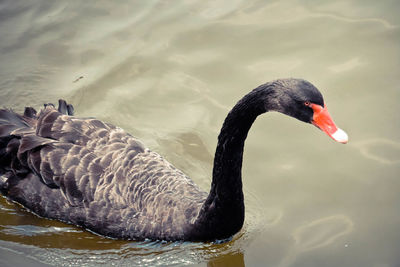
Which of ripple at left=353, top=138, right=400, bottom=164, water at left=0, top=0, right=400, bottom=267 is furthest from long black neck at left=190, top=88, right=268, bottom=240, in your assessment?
ripple at left=353, top=138, right=400, bottom=164

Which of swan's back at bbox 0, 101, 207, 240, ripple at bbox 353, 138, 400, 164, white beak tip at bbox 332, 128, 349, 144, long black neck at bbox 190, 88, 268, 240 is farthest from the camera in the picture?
ripple at bbox 353, 138, 400, 164

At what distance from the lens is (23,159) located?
5.69 m

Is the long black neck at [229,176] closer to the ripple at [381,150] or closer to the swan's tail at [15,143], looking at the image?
the swan's tail at [15,143]

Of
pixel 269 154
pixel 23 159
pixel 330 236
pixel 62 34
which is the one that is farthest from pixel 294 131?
pixel 62 34

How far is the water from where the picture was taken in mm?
5316

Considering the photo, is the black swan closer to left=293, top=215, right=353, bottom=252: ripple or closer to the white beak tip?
left=293, top=215, right=353, bottom=252: ripple

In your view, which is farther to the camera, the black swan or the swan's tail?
the swan's tail

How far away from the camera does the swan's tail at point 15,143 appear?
18.5 ft

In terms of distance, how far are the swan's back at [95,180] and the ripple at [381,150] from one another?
6.95 ft

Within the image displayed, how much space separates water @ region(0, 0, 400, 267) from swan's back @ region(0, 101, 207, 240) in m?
0.23

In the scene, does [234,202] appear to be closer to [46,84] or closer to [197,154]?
[197,154]

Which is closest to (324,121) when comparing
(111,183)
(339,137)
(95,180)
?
(339,137)

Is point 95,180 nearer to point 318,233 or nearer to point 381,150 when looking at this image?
point 318,233

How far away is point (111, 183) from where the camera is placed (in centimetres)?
534
